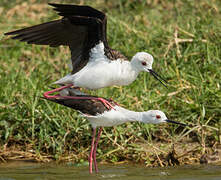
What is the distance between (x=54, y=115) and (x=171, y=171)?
158cm

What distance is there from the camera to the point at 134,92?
6.87 m

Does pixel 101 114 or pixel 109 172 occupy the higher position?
pixel 101 114

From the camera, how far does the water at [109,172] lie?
5.45 m

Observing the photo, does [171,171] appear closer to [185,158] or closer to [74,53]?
[185,158]

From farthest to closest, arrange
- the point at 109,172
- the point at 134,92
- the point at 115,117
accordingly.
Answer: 1. the point at 134,92
2. the point at 109,172
3. the point at 115,117

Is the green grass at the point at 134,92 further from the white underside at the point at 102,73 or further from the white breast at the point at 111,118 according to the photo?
the white underside at the point at 102,73

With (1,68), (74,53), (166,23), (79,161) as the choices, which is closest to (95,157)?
(79,161)

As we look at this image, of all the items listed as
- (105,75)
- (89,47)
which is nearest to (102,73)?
(105,75)

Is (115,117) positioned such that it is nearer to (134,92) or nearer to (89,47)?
(89,47)

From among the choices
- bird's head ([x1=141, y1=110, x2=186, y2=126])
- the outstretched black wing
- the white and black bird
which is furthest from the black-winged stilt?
the outstretched black wing

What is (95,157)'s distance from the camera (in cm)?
586

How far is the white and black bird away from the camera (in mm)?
5602

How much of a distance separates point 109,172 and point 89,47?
55.3 inches

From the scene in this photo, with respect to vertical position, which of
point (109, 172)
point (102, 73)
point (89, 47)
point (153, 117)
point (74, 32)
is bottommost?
point (109, 172)
